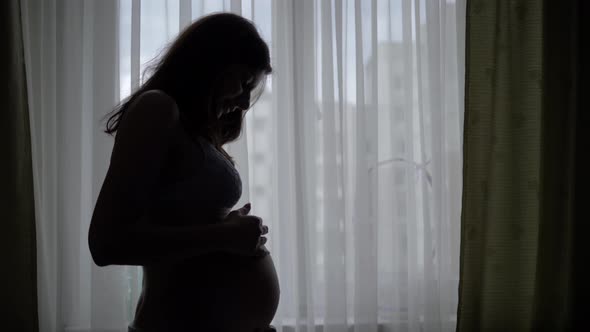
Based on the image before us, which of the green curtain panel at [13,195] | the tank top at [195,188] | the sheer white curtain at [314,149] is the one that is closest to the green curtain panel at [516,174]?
the sheer white curtain at [314,149]

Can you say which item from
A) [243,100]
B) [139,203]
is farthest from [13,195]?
[139,203]

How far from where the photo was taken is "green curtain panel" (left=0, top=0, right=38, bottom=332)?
1748mm

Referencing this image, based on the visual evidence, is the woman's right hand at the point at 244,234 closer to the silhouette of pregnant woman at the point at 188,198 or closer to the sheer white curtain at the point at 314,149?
the silhouette of pregnant woman at the point at 188,198

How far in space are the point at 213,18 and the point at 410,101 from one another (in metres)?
1.31

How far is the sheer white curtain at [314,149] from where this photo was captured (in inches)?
73.5

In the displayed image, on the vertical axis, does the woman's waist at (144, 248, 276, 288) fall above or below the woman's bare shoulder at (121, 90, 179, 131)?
below

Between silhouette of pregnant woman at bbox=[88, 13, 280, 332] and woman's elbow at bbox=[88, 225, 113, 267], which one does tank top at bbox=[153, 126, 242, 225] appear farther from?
woman's elbow at bbox=[88, 225, 113, 267]

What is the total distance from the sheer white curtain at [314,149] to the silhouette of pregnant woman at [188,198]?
104 centimetres

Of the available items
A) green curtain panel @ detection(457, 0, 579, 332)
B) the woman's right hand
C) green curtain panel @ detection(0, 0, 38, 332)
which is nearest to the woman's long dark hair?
the woman's right hand

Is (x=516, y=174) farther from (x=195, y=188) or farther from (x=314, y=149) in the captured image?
(x=195, y=188)

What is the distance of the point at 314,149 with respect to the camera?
1.93 m

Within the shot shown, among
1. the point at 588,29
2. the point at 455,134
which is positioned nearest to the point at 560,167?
the point at 455,134

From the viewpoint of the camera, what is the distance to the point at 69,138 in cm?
188

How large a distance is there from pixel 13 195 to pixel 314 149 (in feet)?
3.79
